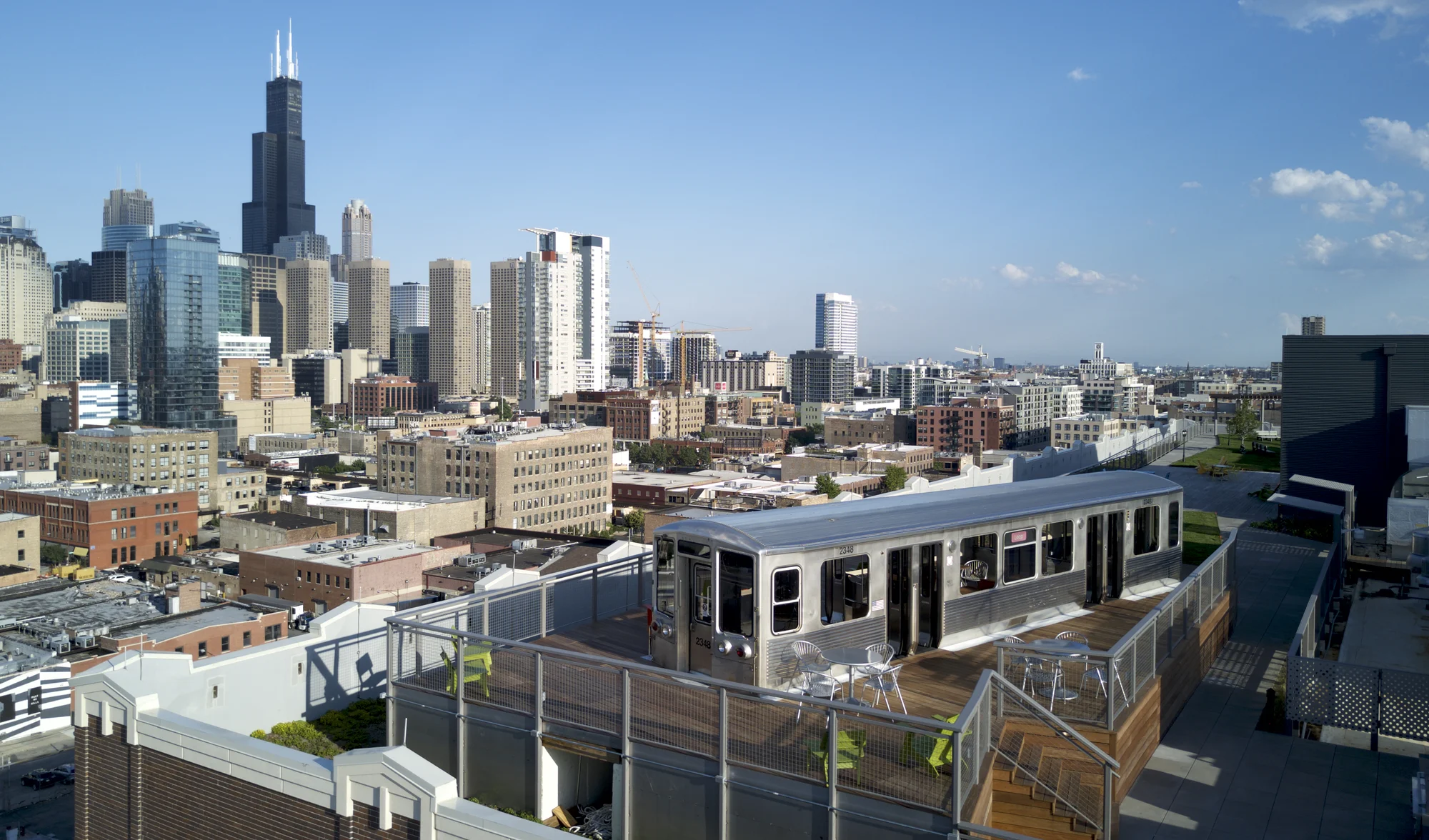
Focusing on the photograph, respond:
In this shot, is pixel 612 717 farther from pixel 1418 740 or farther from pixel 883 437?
pixel 883 437

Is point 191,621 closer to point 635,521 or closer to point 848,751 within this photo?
point 848,751

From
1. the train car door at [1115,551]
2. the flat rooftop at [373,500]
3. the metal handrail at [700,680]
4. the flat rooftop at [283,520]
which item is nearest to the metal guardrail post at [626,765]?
the metal handrail at [700,680]

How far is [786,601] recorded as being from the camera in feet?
29.9

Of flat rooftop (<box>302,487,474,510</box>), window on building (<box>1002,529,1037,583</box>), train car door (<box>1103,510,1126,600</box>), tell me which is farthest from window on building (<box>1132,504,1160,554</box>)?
flat rooftop (<box>302,487,474,510</box>)

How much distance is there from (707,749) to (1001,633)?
508cm

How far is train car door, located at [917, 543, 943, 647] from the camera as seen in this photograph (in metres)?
10.6

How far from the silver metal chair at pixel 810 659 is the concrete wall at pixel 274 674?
16.1 feet

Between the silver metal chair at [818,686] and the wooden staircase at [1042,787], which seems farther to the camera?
the silver metal chair at [818,686]

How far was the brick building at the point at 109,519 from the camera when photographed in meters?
69.9

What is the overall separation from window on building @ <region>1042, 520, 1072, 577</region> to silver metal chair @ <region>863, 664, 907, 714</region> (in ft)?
11.6

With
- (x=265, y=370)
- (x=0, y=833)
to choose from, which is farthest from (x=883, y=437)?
(x=0, y=833)

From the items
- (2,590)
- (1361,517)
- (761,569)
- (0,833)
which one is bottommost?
(0,833)

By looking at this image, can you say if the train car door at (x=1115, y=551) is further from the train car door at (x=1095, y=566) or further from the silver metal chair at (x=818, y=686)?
the silver metal chair at (x=818, y=686)

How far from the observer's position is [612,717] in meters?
8.10
